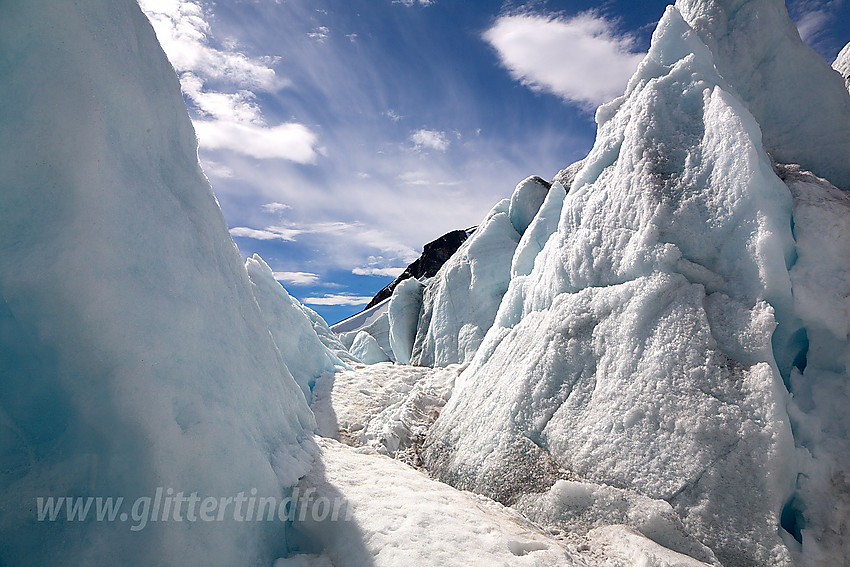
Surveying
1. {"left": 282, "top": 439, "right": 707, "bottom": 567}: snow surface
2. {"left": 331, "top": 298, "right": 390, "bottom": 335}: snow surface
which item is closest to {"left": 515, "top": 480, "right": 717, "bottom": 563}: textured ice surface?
{"left": 282, "top": 439, "right": 707, "bottom": 567}: snow surface

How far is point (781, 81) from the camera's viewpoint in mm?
6008

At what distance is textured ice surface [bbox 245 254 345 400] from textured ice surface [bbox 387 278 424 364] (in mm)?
5991

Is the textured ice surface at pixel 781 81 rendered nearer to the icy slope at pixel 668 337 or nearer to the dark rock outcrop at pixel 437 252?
the icy slope at pixel 668 337

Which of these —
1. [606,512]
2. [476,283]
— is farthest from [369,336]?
[606,512]

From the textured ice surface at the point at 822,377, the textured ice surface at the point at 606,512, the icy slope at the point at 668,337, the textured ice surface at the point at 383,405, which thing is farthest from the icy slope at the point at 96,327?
the textured ice surface at the point at 822,377

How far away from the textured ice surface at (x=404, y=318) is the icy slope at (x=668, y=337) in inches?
439

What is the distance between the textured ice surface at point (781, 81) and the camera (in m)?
5.38

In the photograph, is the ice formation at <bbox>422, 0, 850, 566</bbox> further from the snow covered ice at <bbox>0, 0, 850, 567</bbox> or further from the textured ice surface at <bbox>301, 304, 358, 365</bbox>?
the textured ice surface at <bbox>301, 304, 358, 365</bbox>

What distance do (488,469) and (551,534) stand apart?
108cm

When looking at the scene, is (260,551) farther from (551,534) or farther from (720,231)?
(720,231)

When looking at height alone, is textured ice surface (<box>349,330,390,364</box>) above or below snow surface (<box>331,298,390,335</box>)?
below

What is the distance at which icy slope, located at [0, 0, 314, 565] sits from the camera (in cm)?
226

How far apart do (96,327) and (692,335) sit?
436cm

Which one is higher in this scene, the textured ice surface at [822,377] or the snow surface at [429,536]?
the textured ice surface at [822,377]
